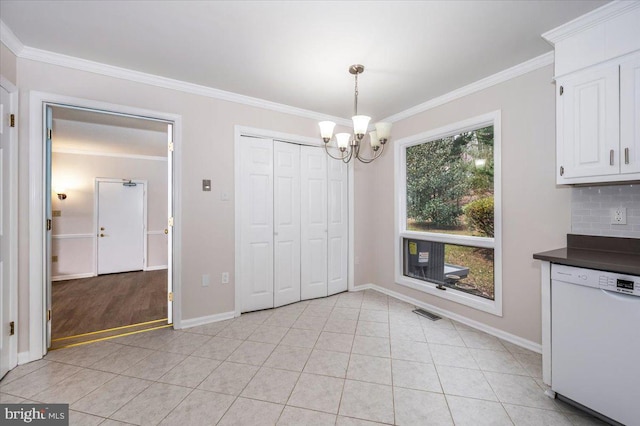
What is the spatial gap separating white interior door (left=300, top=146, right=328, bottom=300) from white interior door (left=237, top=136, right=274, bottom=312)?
471mm

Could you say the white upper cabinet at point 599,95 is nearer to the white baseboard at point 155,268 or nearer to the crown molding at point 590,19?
the crown molding at point 590,19

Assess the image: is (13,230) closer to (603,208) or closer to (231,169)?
(231,169)

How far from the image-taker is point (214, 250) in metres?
3.02

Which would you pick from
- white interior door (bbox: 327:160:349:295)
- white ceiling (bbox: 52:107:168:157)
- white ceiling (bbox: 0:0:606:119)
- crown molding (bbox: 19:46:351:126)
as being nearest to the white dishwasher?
white ceiling (bbox: 0:0:606:119)

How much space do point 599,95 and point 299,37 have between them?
2130 millimetres

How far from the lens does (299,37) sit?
81.6 inches

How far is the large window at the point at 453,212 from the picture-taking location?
2824 mm

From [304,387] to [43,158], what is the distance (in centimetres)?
286

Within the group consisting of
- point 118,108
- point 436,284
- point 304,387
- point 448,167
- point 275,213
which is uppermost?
point 118,108

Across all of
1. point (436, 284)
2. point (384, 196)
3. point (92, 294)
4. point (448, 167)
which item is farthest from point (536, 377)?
point (92, 294)

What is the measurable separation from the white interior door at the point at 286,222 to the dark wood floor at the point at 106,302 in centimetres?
149

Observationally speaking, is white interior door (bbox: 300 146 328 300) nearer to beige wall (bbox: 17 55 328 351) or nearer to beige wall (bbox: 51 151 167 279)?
beige wall (bbox: 17 55 328 351)

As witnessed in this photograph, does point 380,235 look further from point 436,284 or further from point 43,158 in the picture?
point 43,158

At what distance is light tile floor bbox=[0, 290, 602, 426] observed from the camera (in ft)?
5.39
